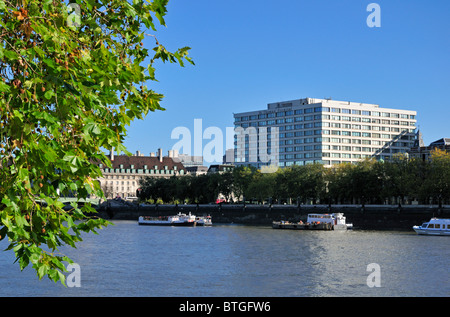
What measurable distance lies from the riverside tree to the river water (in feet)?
94.4

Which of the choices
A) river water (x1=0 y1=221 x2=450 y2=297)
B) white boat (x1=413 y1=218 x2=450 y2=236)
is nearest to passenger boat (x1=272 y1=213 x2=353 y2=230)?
white boat (x1=413 y1=218 x2=450 y2=236)

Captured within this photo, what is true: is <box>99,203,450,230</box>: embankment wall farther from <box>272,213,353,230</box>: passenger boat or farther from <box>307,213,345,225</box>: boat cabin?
<box>272,213,353,230</box>: passenger boat

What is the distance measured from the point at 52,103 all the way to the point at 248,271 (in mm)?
42445

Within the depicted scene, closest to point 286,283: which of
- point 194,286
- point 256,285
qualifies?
point 256,285

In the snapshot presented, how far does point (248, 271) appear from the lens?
51625mm

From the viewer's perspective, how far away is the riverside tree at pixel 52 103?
389 inches

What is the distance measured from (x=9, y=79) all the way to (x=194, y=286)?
1302 inches

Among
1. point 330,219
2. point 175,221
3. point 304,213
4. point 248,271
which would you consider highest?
point 304,213

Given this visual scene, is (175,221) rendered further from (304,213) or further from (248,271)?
(248,271)

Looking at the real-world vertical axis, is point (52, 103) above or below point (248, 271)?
above

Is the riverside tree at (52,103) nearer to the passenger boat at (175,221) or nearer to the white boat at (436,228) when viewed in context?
the white boat at (436,228)

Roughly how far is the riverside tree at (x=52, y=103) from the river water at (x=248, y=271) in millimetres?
28782

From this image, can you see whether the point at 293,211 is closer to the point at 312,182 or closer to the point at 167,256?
the point at 312,182

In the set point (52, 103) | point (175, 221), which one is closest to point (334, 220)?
point (175, 221)
